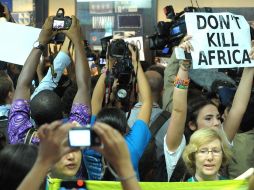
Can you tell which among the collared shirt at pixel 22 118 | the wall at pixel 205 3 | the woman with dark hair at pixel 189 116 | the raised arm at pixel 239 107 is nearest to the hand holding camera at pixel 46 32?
the collared shirt at pixel 22 118

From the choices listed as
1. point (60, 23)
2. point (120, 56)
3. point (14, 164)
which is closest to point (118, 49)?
point (120, 56)

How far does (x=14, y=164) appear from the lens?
1.83 m

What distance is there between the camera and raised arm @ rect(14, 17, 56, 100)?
2.83 metres

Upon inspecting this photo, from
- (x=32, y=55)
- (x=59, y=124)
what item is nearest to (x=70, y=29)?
(x=32, y=55)

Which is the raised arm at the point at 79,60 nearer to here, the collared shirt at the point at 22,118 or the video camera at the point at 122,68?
the collared shirt at the point at 22,118

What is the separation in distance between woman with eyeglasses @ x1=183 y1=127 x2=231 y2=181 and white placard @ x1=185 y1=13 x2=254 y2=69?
49 centimetres

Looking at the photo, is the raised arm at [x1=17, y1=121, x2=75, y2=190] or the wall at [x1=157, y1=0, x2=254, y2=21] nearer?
the raised arm at [x1=17, y1=121, x2=75, y2=190]

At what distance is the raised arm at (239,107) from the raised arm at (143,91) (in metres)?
0.47

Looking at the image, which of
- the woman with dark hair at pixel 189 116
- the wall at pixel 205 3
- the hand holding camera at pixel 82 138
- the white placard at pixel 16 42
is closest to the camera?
the hand holding camera at pixel 82 138

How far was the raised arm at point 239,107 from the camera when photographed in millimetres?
3109

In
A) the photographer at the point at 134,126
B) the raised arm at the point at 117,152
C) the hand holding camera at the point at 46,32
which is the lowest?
the photographer at the point at 134,126

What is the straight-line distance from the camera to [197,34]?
123 inches

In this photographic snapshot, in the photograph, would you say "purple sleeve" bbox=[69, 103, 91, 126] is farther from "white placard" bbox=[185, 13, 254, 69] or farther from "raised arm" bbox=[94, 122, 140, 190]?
"raised arm" bbox=[94, 122, 140, 190]

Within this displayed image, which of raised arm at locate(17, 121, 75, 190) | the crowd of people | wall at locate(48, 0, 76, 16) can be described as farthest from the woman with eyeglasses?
wall at locate(48, 0, 76, 16)
